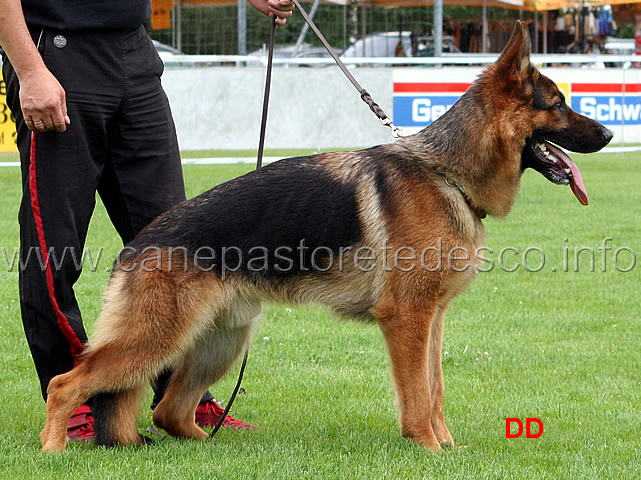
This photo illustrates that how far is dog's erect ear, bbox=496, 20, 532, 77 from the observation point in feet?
11.9

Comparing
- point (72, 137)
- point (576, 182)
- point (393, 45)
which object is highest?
point (393, 45)

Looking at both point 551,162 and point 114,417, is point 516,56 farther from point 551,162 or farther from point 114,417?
point 114,417

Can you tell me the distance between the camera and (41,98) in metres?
3.41

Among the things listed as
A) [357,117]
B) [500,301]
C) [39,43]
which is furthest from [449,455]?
[357,117]

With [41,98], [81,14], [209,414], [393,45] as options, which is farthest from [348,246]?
[393,45]

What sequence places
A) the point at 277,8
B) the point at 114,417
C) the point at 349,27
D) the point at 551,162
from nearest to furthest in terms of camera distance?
the point at 114,417 < the point at 551,162 < the point at 277,8 < the point at 349,27

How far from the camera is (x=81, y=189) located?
3764 millimetres

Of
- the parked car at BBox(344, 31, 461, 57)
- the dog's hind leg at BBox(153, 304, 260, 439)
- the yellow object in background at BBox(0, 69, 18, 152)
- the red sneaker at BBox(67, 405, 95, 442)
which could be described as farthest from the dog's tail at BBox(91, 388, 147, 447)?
the parked car at BBox(344, 31, 461, 57)

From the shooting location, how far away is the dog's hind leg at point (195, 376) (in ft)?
13.0

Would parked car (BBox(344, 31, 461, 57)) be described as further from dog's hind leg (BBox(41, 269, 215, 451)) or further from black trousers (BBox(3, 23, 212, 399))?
dog's hind leg (BBox(41, 269, 215, 451))

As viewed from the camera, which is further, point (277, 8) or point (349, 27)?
point (349, 27)

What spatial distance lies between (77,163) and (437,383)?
74.4 inches

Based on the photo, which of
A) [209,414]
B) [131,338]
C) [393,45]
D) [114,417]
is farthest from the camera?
[393,45]

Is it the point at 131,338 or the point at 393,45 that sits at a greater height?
the point at 393,45
